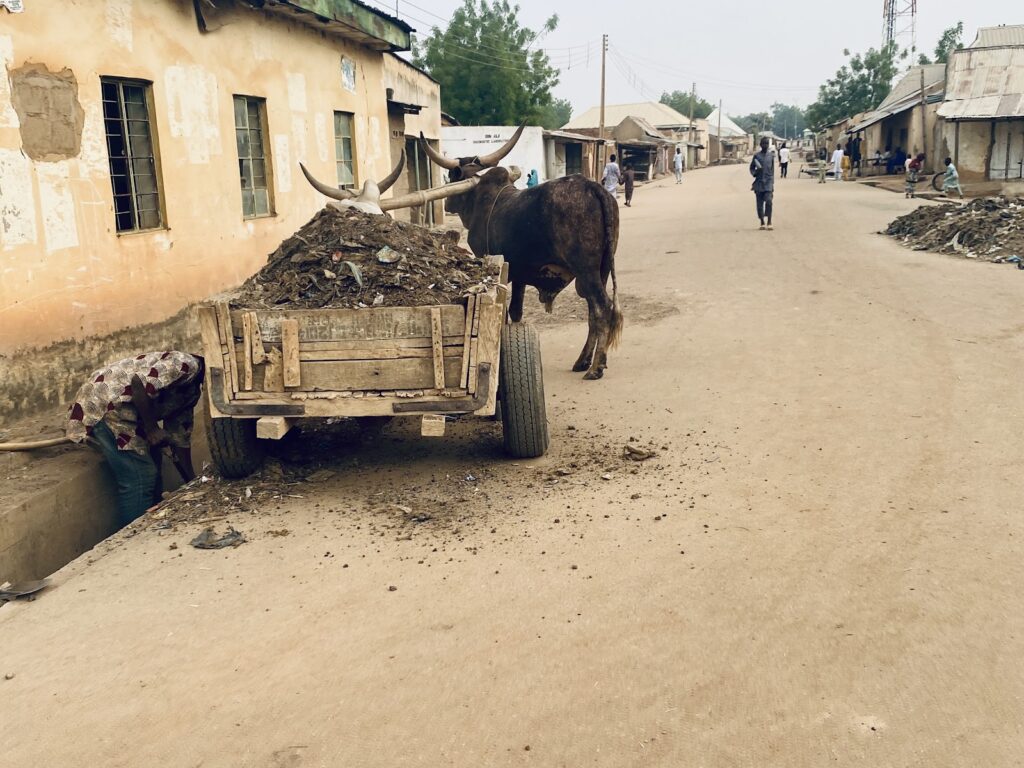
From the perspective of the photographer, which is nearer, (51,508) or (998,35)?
(51,508)

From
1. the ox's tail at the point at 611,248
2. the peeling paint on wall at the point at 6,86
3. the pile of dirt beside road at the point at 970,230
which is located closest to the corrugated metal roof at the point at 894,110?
the pile of dirt beside road at the point at 970,230

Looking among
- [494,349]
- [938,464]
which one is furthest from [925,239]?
[494,349]

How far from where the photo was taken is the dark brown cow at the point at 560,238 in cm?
707

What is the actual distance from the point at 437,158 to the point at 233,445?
3.88m

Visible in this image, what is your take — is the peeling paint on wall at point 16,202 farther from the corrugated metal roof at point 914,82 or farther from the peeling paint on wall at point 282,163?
the corrugated metal roof at point 914,82

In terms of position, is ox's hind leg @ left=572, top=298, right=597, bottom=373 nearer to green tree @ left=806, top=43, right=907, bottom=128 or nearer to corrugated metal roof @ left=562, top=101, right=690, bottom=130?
green tree @ left=806, top=43, right=907, bottom=128

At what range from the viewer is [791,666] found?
10.2ft

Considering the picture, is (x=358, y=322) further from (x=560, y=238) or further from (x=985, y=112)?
(x=985, y=112)

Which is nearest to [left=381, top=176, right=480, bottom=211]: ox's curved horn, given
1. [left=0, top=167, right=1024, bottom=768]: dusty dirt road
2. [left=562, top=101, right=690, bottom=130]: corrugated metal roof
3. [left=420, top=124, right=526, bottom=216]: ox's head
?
[left=420, top=124, right=526, bottom=216]: ox's head

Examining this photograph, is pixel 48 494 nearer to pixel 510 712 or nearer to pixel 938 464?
pixel 510 712

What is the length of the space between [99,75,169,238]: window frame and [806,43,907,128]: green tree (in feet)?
161

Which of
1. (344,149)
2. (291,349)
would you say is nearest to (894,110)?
(344,149)

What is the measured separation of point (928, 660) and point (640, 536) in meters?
1.44

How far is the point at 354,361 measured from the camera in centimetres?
470
